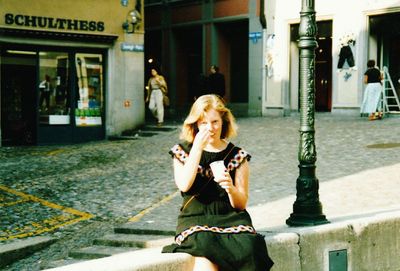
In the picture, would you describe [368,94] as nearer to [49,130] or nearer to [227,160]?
[49,130]

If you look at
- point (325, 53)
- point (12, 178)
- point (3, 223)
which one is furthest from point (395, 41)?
point (3, 223)

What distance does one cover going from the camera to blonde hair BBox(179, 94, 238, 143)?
5.11 metres

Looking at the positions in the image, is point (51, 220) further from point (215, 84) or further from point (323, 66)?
point (323, 66)

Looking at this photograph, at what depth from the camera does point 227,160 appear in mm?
5172

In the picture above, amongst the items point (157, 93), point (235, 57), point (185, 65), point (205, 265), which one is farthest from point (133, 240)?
point (185, 65)

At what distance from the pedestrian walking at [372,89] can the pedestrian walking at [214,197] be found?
15.0 m

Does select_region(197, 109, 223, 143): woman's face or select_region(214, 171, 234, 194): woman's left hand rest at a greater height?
select_region(197, 109, 223, 143): woman's face

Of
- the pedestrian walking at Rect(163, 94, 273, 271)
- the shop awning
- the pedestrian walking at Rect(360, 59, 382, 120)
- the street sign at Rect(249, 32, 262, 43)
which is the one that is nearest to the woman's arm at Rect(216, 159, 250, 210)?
the pedestrian walking at Rect(163, 94, 273, 271)

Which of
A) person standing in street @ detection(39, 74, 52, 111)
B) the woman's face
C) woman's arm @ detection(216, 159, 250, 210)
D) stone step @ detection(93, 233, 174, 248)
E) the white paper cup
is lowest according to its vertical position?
stone step @ detection(93, 233, 174, 248)

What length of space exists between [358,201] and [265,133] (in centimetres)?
899

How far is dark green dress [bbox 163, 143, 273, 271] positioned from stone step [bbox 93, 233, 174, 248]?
2.49 m

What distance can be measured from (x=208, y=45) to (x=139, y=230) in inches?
734

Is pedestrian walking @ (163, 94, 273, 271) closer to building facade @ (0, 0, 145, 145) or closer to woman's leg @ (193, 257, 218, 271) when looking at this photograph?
woman's leg @ (193, 257, 218, 271)

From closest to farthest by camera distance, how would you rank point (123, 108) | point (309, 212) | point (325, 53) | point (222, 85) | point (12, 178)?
1. point (309, 212)
2. point (12, 178)
3. point (222, 85)
4. point (123, 108)
5. point (325, 53)
